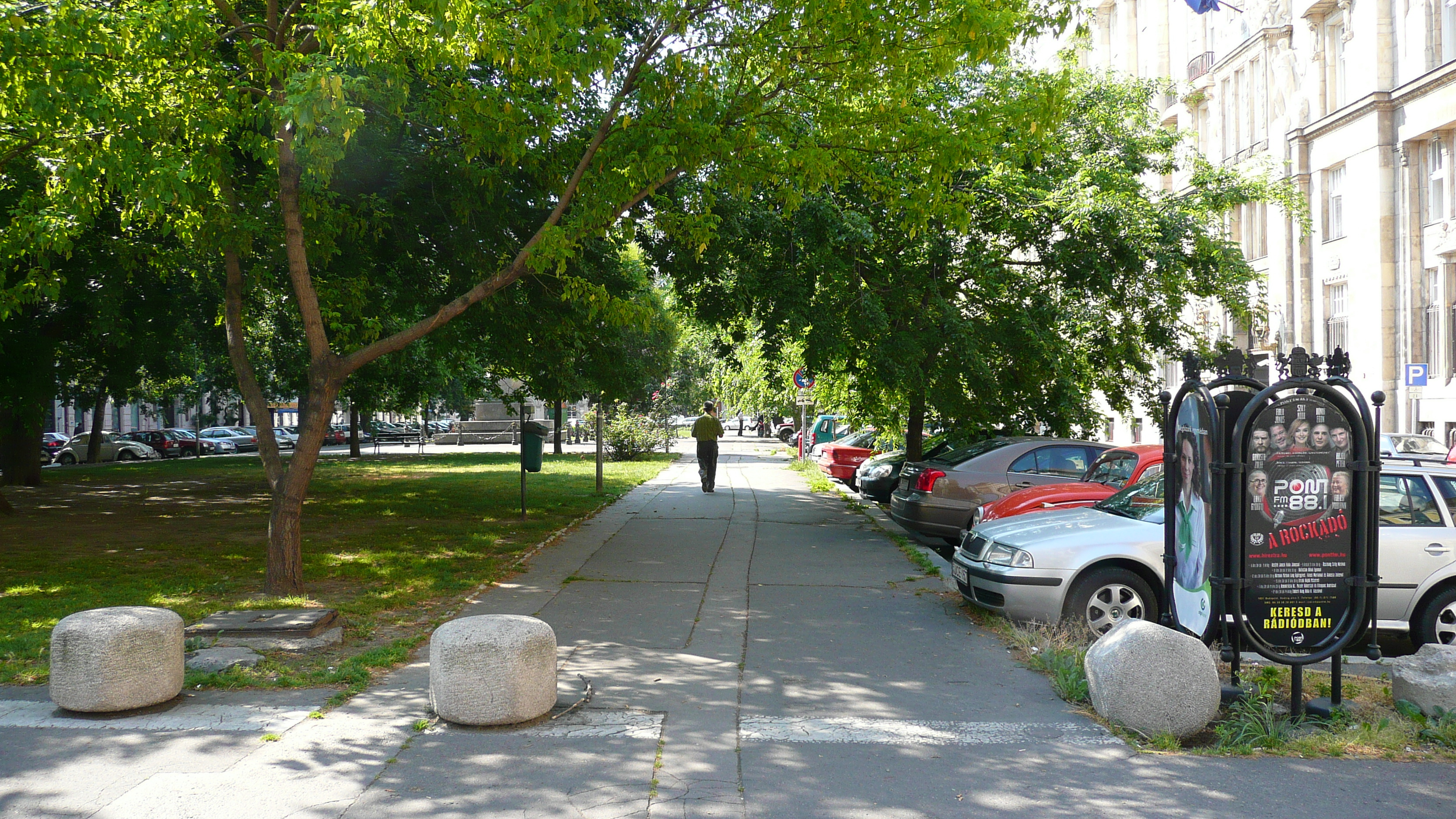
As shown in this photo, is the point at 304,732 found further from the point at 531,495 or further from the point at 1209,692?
the point at 531,495

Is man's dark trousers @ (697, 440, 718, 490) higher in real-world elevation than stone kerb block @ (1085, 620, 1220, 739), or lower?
higher

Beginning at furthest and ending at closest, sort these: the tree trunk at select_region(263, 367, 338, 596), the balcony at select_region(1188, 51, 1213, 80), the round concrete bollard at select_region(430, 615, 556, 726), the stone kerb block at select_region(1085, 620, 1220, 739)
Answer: the balcony at select_region(1188, 51, 1213, 80), the tree trunk at select_region(263, 367, 338, 596), the round concrete bollard at select_region(430, 615, 556, 726), the stone kerb block at select_region(1085, 620, 1220, 739)

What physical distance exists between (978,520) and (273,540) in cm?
710

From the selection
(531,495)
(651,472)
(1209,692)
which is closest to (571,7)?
(1209,692)

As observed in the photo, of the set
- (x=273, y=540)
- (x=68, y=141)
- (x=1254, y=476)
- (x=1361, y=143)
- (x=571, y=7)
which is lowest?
(x=273, y=540)

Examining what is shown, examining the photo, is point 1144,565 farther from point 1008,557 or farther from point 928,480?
point 928,480

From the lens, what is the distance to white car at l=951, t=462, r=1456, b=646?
7746 mm

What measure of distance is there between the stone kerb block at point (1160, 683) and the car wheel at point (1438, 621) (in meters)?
2.95

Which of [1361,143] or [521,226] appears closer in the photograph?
[521,226]

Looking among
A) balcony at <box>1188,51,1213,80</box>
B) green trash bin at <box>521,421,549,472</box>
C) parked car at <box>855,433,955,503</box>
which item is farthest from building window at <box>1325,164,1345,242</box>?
green trash bin at <box>521,421,549,472</box>

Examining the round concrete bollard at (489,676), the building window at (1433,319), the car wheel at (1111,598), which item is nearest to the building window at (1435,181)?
the building window at (1433,319)

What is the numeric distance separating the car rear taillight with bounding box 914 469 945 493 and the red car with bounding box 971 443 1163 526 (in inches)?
39.4

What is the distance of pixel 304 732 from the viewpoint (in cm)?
575

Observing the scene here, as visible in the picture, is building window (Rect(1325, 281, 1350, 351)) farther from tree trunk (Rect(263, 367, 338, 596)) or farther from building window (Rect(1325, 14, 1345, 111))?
tree trunk (Rect(263, 367, 338, 596))
